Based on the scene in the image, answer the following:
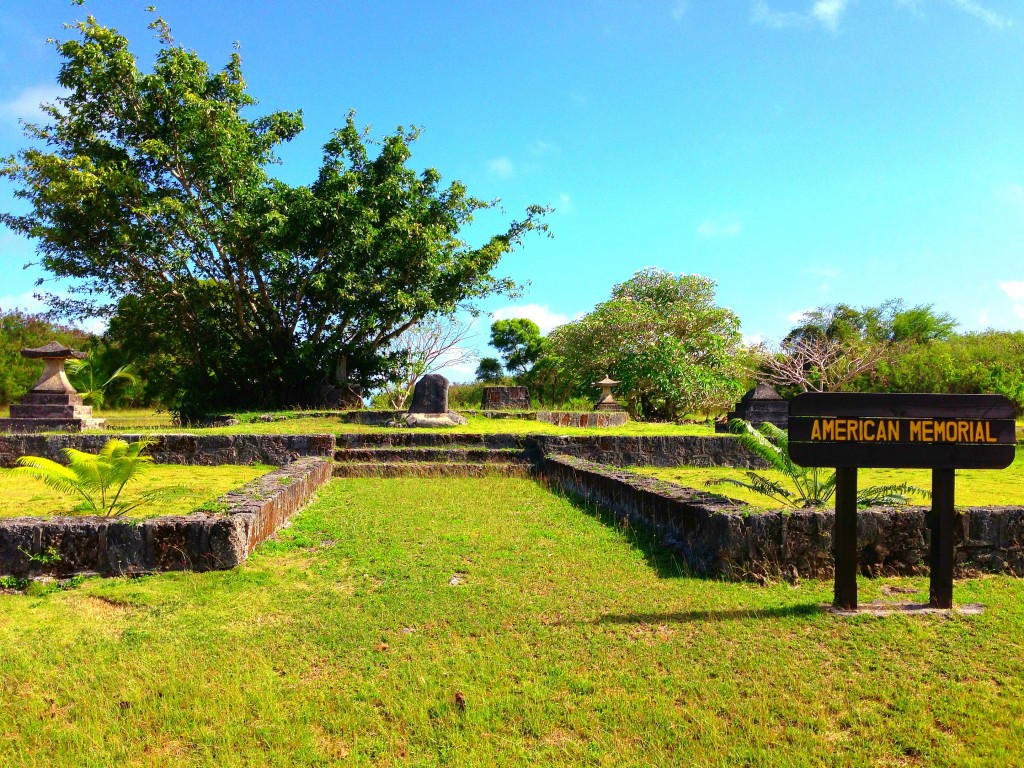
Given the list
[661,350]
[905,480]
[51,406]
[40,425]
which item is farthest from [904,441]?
[661,350]

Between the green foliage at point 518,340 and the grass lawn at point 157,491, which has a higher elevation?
the green foliage at point 518,340

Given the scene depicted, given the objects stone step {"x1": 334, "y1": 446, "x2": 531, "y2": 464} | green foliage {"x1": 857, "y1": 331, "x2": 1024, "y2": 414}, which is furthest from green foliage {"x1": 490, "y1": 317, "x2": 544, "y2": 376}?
stone step {"x1": 334, "y1": 446, "x2": 531, "y2": 464}

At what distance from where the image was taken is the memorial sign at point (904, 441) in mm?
4387

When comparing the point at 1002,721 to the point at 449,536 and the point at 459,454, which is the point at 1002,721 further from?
the point at 459,454

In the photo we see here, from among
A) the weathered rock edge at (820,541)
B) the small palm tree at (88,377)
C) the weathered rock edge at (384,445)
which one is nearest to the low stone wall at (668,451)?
the weathered rock edge at (384,445)

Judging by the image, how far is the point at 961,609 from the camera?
173 inches

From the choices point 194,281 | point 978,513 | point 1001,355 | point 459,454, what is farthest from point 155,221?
point 1001,355

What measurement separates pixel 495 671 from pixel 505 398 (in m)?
15.9

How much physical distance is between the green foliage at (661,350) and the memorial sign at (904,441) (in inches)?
741

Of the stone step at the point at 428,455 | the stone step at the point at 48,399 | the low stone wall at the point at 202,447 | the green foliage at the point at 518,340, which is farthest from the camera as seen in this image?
the green foliage at the point at 518,340

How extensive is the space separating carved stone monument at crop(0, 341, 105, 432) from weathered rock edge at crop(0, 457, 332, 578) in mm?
11600

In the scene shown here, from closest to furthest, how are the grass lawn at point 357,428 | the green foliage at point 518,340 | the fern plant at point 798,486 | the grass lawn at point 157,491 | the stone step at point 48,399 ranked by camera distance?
the fern plant at point 798,486
the grass lawn at point 157,491
the grass lawn at point 357,428
the stone step at point 48,399
the green foliage at point 518,340

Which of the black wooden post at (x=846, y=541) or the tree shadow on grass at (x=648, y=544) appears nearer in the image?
the black wooden post at (x=846, y=541)

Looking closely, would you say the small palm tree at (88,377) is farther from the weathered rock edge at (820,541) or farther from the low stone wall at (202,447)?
the weathered rock edge at (820,541)
